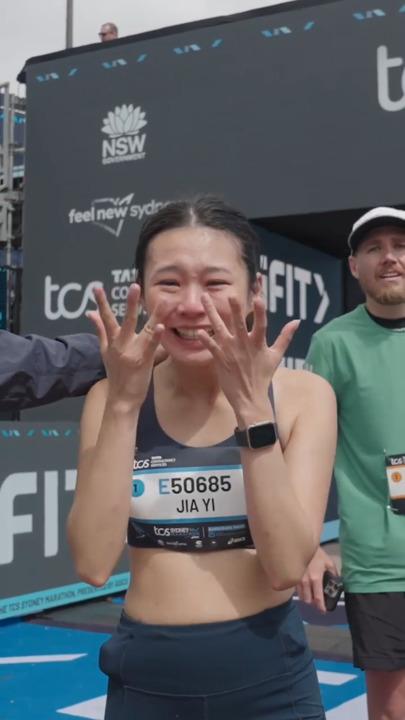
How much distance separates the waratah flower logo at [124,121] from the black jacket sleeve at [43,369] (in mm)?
6138

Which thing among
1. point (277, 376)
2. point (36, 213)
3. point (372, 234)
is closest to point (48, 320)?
point (36, 213)

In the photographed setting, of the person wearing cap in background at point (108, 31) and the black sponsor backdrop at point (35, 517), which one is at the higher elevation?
the person wearing cap in background at point (108, 31)

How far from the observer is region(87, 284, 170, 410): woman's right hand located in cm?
130

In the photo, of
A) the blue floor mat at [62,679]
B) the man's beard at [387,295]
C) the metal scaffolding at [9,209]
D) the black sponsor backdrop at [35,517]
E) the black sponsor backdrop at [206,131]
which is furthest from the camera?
the metal scaffolding at [9,209]

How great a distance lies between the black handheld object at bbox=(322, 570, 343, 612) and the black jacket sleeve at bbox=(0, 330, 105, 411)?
33.7 inches

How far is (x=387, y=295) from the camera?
2.38 m

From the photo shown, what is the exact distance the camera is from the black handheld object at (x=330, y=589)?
2.11 m

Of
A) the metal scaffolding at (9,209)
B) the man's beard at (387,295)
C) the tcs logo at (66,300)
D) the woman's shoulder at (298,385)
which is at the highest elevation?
the metal scaffolding at (9,209)

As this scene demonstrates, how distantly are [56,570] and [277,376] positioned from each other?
163 inches

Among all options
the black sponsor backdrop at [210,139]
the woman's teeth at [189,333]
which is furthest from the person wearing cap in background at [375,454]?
the black sponsor backdrop at [210,139]

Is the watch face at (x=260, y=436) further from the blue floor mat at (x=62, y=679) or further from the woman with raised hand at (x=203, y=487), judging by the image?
the blue floor mat at (x=62, y=679)

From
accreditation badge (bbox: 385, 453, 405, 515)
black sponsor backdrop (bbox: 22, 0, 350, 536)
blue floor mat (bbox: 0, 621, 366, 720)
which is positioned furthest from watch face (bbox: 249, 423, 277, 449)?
black sponsor backdrop (bbox: 22, 0, 350, 536)

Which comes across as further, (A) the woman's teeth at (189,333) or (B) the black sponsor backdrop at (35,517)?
(B) the black sponsor backdrop at (35,517)

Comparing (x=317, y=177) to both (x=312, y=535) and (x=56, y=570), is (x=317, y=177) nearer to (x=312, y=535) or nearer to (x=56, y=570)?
(x=56, y=570)
